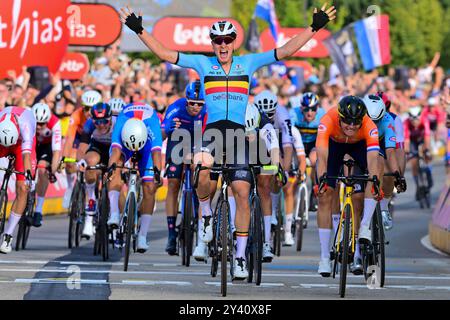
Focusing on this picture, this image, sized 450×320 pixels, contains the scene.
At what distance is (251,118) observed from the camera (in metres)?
15.3

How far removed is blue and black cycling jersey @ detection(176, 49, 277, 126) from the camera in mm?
14086

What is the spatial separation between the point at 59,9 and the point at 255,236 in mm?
14693

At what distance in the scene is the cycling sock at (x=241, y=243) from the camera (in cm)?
1400

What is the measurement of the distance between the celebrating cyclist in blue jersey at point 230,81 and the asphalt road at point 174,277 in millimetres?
715

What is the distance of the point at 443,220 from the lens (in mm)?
19906

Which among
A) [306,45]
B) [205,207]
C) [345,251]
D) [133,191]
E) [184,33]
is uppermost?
[306,45]

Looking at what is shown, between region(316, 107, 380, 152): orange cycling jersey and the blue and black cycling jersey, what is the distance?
0.73m

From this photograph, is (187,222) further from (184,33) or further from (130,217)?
(184,33)

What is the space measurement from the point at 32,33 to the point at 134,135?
1082 cm

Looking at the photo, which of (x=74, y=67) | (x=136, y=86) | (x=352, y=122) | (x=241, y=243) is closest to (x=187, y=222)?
(x=241, y=243)

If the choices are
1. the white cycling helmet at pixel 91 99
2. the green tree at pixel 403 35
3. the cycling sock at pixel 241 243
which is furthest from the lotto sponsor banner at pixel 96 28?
the green tree at pixel 403 35

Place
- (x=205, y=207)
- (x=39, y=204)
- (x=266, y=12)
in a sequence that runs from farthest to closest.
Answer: (x=266, y=12), (x=39, y=204), (x=205, y=207)

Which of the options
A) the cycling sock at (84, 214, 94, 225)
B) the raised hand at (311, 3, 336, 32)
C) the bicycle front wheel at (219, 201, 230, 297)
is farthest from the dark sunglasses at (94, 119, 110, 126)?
the raised hand at (311, 3, 336, 32)
